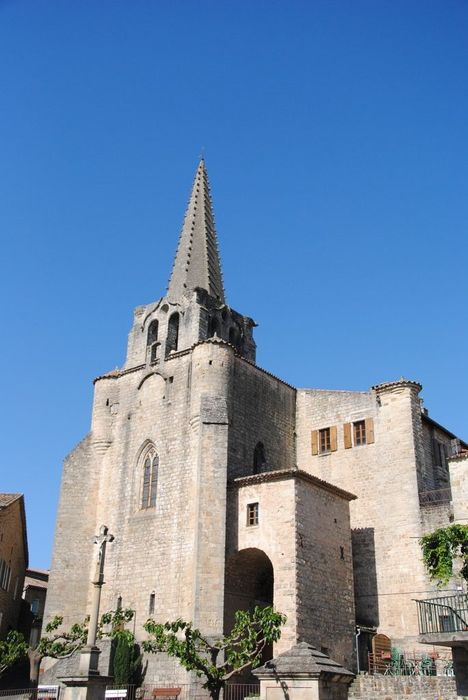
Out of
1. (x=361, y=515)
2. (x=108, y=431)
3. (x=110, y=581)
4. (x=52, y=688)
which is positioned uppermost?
(x=108, y=431)

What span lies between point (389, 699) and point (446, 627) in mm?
5348

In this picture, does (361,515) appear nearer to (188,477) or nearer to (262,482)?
(262,482)

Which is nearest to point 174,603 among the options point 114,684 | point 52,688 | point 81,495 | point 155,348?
point 114,684

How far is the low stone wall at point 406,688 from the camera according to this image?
71.6 feet

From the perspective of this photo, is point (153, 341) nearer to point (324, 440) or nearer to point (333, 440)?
point (324, 440)

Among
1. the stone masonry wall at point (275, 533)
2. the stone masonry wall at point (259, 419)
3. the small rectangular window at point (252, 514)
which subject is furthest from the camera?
the stone masonry wall at point (259, 419)

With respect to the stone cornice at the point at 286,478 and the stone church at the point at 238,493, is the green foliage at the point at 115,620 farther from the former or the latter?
the stone cornice at the point at 286,478

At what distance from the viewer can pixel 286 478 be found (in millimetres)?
26516

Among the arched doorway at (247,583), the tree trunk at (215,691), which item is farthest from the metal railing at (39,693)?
the tree trunk at (215,691)

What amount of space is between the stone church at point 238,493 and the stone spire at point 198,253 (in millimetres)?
233

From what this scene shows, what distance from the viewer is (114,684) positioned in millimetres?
25359

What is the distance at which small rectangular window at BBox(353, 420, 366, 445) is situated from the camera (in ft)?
103

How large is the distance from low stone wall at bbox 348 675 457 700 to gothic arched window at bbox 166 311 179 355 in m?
16.4

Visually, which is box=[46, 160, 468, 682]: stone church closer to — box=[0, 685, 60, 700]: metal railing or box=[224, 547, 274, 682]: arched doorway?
box=[224, 547, 274, 682]: arched doorway
